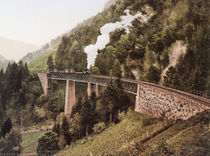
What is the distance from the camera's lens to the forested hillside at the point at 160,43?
6.98 meters

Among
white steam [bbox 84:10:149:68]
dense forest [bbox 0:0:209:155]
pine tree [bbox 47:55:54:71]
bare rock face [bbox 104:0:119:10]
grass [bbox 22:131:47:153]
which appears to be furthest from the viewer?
pine tree [bbox 47:55:54:71]

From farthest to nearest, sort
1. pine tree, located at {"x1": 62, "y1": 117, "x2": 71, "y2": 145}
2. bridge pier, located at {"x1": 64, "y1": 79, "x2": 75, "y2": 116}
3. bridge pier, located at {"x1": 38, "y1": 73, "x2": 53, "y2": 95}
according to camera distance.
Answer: bridge pier, located at {"x1": 38, "y1": 73, "x2": 53, "y2": 95} → bridge pier, located at {"x1": 64, "y1": 79, "x2": 75, "y2": 116} → pine tree, located at {"x1": 62, "y1": 117, "x2": 71, "y2": 145}

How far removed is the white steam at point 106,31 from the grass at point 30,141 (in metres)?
5.25

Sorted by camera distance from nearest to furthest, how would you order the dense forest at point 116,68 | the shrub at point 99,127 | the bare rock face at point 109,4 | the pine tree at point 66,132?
the dense forest at point 116,68, the shrub at point 99,127, the pine tree at point 66,132, the bare rock face at point 109,4

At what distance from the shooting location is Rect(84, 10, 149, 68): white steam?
29.9 ft

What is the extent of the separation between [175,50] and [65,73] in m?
7.75

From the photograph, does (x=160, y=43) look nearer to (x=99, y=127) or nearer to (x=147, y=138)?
(x=147, y=138)

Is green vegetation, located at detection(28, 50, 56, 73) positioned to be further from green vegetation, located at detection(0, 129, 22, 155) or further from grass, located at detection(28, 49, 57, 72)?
green vegetation, located at detection(0, 129, 22, 155)

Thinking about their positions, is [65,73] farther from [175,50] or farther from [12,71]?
[175,50]

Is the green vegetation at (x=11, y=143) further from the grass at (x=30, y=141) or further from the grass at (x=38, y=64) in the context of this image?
the grass at (x=38, y=64)

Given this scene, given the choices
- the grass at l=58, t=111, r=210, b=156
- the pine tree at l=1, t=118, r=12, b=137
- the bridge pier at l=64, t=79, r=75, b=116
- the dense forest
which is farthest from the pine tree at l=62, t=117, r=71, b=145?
the pine tree at l=1, t=118, r=12, b=137

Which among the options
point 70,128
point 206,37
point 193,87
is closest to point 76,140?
point 70,128

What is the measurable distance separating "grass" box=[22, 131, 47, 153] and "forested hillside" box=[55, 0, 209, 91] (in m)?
4.88

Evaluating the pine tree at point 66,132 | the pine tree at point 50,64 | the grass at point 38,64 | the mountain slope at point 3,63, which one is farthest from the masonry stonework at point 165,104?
the mountain slope at point 3,63
